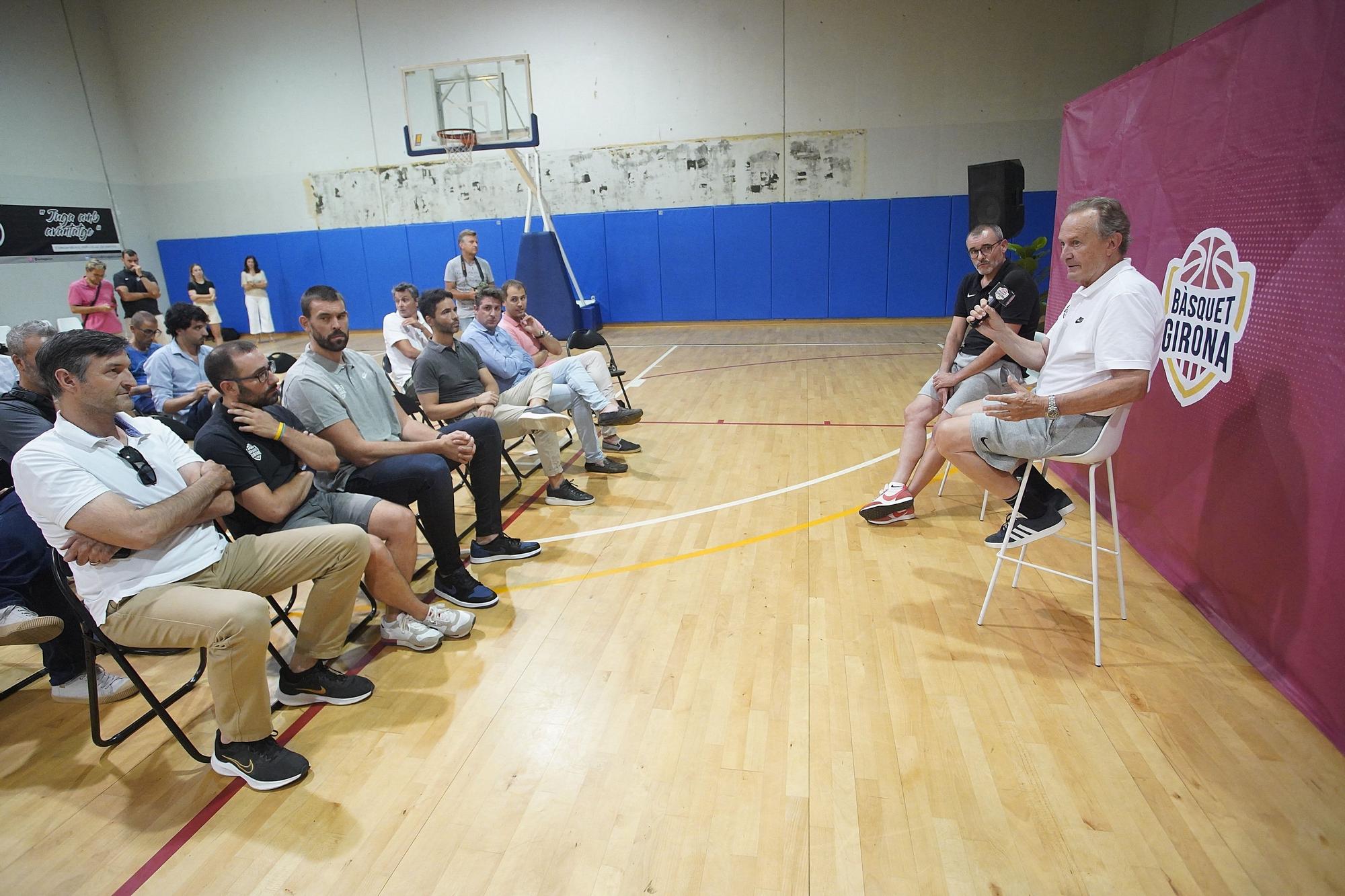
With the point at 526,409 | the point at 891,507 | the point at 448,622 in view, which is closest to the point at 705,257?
the point at 526,409

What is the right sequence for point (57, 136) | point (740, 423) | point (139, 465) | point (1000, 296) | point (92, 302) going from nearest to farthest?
point (139, 465) < point (1000, 296) < point (740, 423) < point (92, 302) < point (57, 136)

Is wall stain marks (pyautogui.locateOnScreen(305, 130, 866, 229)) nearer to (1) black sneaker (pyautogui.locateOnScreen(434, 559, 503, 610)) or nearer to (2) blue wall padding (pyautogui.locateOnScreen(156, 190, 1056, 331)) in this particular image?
(2) blue wall padding (pyautogui.locateOnScreen(156, 190, 1056, 331))

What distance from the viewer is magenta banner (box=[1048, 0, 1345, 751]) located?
2314 mm

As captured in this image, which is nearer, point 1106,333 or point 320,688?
point 1106,333

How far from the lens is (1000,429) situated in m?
2.84

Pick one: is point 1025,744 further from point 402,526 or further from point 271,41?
point 271,41

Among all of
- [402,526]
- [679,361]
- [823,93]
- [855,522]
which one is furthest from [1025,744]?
[823,93]

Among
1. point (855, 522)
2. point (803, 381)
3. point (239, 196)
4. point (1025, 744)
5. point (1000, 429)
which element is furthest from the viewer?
point (239, 196)

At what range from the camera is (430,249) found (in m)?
12.7

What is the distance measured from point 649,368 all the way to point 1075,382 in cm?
656

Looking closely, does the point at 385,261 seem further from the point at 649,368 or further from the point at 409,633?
the point at 409,633

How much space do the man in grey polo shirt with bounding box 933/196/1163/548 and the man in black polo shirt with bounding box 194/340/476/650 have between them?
7.55 ft

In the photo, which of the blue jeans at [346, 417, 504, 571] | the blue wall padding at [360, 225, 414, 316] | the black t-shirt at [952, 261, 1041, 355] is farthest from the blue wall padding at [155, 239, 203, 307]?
the black t-shirt at [952, 261, 1041, 355]

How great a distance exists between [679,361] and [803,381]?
206 centimetres
